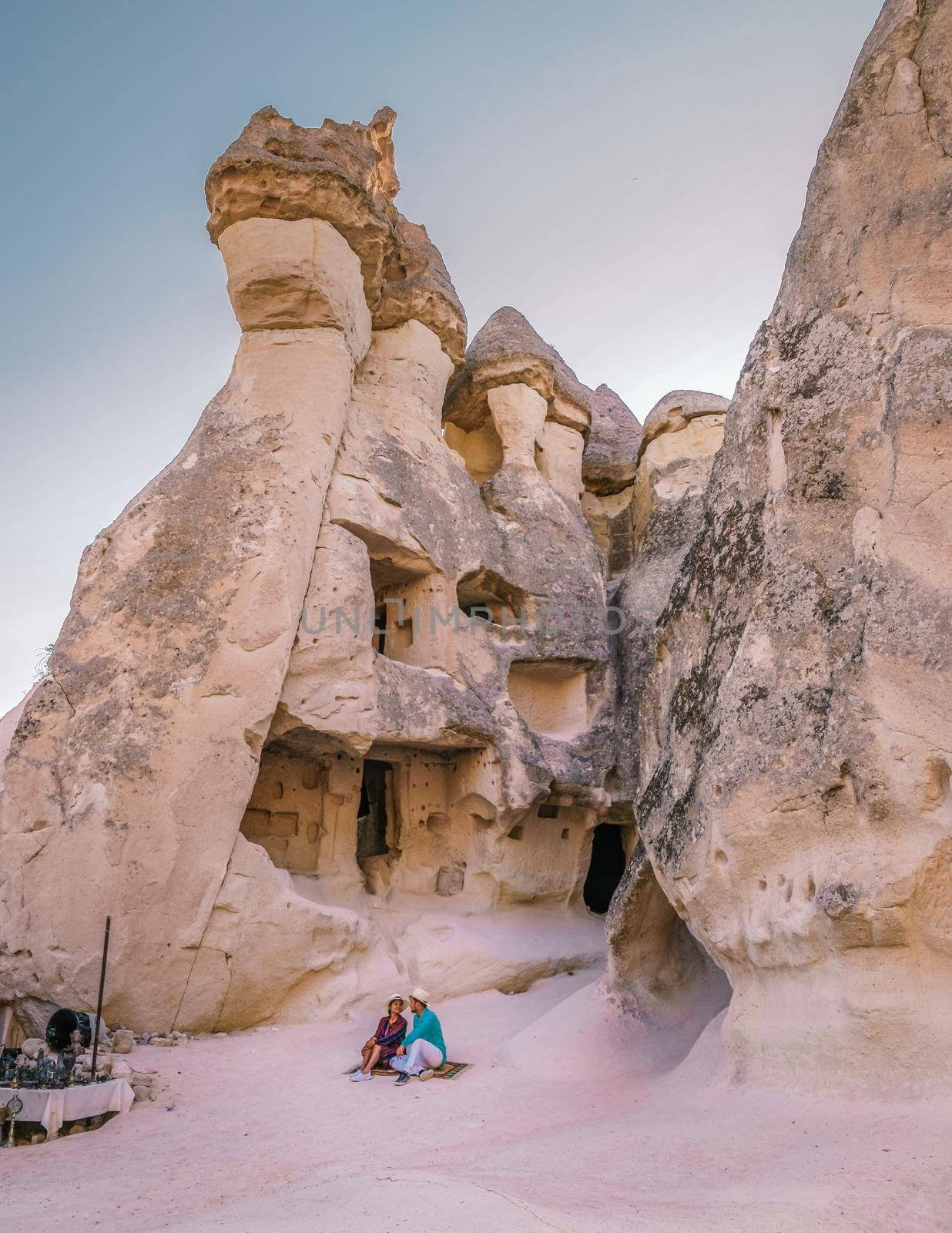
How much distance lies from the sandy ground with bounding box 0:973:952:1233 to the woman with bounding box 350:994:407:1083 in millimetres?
174

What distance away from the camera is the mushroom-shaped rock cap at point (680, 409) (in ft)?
39.5

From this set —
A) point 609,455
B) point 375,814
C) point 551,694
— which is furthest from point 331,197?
point 375,814

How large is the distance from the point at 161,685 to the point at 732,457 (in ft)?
14.8

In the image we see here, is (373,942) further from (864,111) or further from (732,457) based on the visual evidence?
(864,111)

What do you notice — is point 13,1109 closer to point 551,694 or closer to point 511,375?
point 551,694

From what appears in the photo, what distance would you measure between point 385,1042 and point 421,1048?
0.28m

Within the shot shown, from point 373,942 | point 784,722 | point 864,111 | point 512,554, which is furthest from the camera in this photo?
point 512,554

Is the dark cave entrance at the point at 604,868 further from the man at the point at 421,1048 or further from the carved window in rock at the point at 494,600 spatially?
the man at the point at 421,1048

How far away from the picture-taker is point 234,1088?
5.72 m

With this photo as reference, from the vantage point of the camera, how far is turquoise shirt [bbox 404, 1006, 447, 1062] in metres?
6.04

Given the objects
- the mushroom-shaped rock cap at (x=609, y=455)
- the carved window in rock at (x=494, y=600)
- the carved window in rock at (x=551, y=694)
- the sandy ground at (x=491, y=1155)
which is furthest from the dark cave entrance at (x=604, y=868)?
the sandy ground at (x=491, y=1155)

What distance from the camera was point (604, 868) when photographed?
12.2 m

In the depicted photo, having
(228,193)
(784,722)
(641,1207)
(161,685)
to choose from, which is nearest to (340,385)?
(228,193)

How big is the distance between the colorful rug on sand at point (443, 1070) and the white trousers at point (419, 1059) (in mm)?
42
